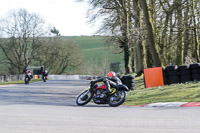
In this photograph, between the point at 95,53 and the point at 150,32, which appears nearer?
the point at 150,32

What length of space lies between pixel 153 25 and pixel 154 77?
5759 mm

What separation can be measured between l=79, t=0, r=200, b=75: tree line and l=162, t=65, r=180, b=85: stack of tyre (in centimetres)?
322

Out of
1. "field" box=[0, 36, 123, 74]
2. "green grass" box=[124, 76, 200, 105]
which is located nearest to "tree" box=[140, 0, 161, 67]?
"green grass" box=[124, 76, 200, 105]

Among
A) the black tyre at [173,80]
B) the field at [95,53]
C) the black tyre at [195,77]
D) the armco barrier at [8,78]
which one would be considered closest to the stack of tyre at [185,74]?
the black tyre at [195,77]

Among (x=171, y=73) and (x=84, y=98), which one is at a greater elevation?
(x=171, y=73)

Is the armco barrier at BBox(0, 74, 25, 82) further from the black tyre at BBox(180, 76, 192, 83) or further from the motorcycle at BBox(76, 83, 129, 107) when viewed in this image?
the motorcycle at BBox(76, 83, 129, 107)

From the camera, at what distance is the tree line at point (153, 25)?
3079cm

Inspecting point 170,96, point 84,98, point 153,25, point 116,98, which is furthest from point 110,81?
point 153,25

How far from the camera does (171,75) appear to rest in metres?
20.8

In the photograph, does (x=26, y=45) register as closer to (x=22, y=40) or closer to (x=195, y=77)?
(x=22, y=40)

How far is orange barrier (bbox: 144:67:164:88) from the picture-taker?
2159 cm

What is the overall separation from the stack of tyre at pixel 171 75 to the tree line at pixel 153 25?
127 inches

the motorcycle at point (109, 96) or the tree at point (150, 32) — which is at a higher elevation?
the tree at point (150, 32)

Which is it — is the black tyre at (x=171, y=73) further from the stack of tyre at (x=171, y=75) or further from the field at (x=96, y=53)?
the field at (x=96, y=53)
